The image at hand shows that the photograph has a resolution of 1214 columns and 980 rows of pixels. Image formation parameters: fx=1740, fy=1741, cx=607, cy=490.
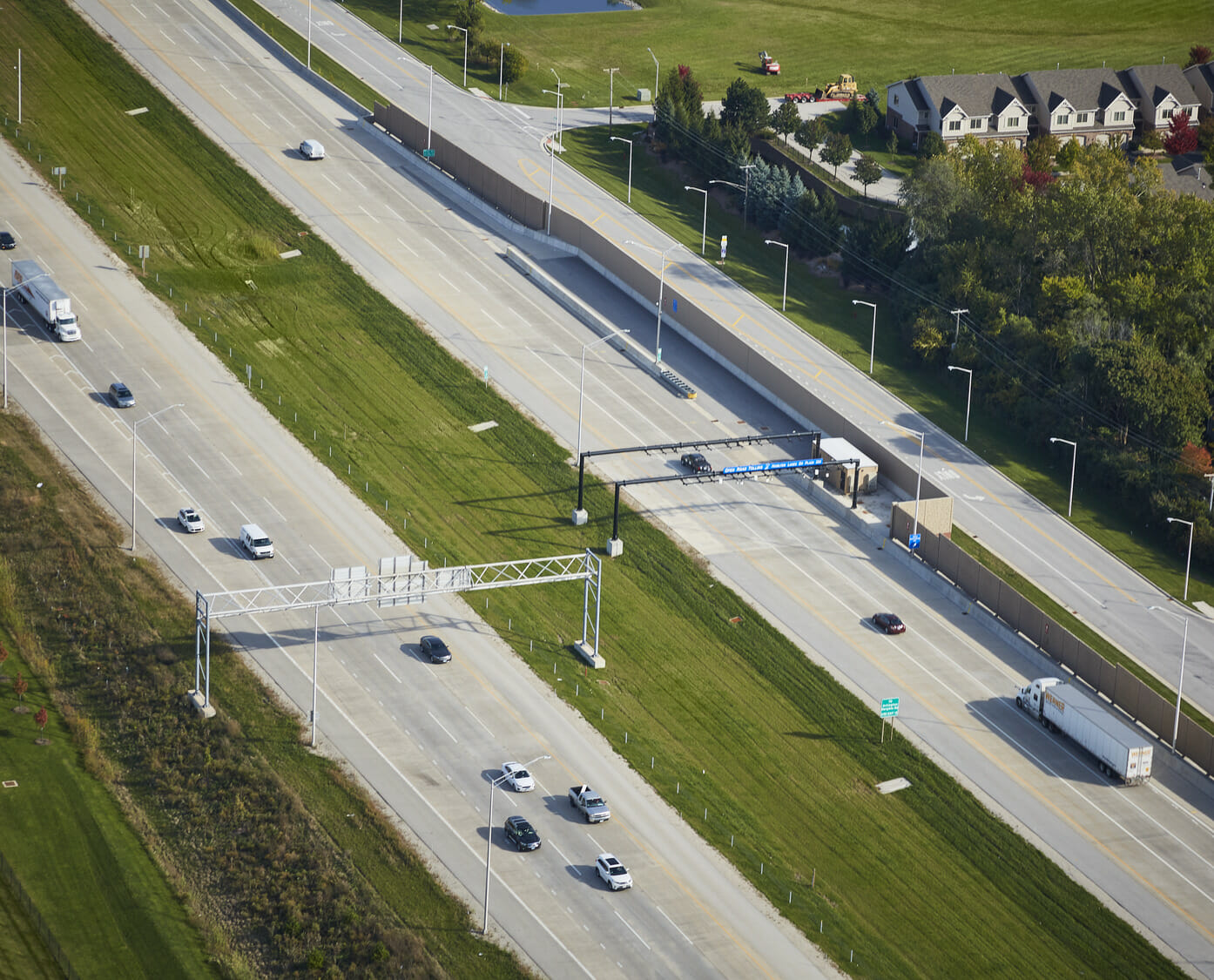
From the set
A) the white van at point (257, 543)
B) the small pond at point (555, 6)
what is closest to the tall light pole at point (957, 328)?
the white van at point (257, 543)

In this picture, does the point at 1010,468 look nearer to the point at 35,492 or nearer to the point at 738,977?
the point at 738,977

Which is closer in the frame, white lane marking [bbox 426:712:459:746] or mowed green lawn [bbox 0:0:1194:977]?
mowed green lawn [bbox 0:0:1194:977]

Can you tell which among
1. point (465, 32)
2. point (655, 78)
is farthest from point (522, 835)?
point (465, 32)

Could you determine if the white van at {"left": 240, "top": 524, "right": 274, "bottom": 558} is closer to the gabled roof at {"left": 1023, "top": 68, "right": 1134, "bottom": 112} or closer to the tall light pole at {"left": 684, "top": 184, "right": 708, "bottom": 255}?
the tall light pole at {"left": 684, "top": 184, "right": 708, "bottom": 255}

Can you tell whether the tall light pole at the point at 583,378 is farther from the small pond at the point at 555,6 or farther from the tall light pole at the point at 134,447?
the small pond at the point at 555,6

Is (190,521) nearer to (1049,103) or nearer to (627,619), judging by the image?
(627,619)

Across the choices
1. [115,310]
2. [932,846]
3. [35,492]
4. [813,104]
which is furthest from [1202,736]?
[813,104]

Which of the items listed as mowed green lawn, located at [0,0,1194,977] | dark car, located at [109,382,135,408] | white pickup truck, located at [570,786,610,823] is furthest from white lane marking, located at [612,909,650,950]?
dark car, located at [109,382,135,408]
